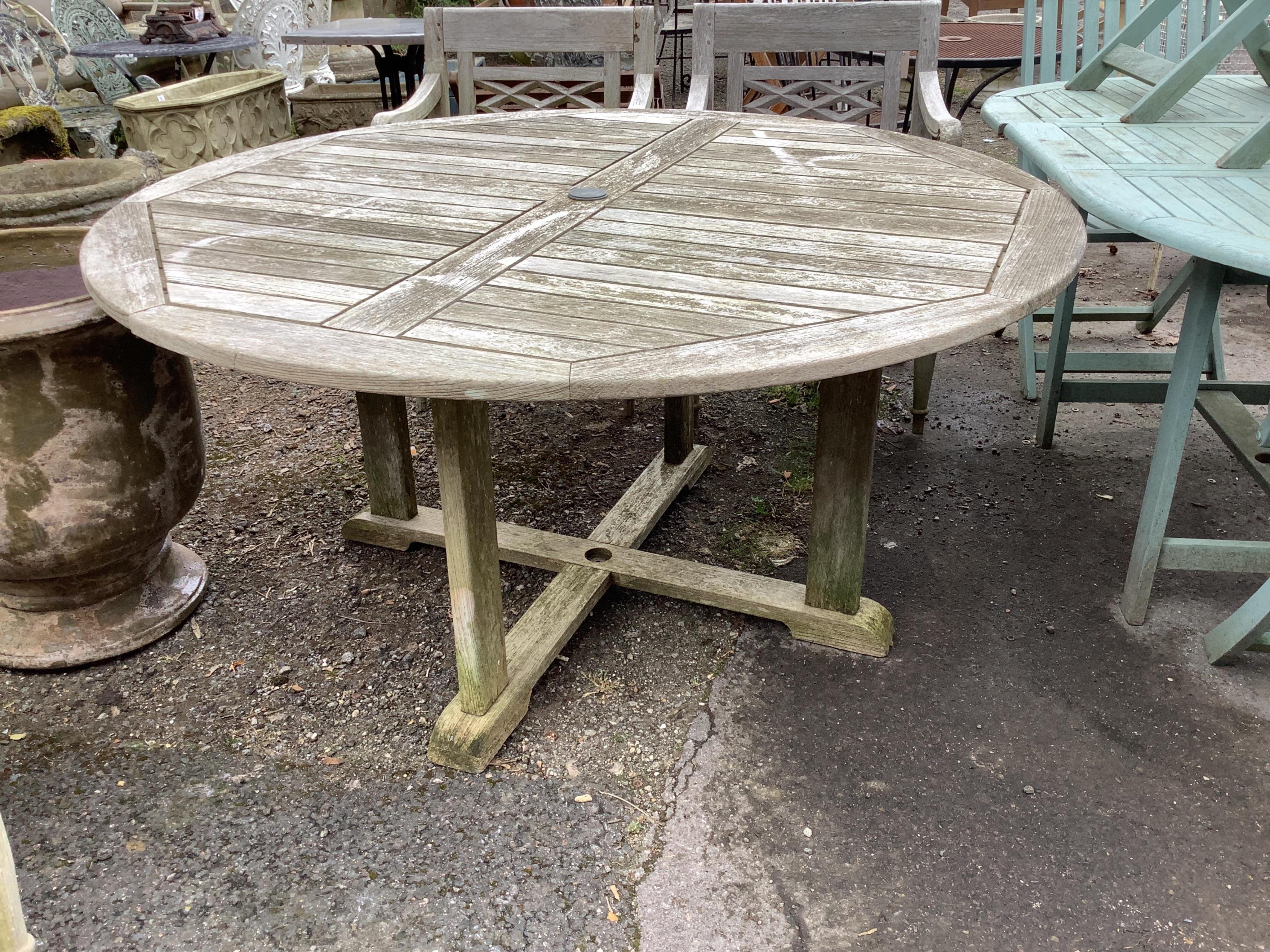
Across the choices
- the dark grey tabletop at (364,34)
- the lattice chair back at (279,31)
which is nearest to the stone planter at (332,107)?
the lattice chair back at (279,31)

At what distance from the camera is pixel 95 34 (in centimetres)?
554

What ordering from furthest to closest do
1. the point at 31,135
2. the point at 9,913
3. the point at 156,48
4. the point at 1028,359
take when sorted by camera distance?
the point at 156,48
the point at 31,135
the point at 1028,359
the point at 9,913

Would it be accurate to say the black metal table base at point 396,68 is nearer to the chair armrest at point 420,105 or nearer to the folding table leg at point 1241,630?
the chair armrest at point 420,105

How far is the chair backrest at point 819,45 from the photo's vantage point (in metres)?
2.76

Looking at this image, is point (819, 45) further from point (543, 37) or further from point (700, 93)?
point (543, 37)

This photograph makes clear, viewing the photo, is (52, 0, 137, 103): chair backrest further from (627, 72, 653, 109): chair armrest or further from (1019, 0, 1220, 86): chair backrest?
(1019, 0, 1220, 86): chair backrest

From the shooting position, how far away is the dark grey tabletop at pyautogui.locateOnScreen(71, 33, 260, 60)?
485 cm

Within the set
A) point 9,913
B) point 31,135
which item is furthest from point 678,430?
point 31,135

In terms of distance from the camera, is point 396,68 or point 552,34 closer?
point 552,34

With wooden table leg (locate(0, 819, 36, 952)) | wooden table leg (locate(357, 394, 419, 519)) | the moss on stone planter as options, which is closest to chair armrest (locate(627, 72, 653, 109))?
wooden table leg (locate(357, 394, 419, 519))

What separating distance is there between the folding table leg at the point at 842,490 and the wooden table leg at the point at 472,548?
0.64 metres

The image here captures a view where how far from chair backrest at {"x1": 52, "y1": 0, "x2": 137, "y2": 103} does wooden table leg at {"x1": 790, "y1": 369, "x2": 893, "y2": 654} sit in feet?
17.0

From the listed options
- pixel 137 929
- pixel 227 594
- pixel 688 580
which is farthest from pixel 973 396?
pixel 137 929

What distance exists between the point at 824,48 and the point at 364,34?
267cm
